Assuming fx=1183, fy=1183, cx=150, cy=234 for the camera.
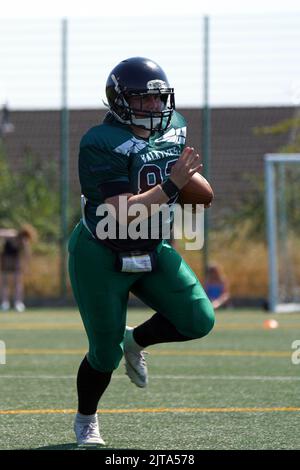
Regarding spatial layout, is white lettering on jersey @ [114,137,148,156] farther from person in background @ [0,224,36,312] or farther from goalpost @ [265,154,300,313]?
Answer: person in background @ [0,224,36,312]

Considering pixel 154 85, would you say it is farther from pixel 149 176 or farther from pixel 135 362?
pixel 135 362

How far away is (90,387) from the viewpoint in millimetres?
5355

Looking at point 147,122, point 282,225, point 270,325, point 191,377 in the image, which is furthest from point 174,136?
point 282,225

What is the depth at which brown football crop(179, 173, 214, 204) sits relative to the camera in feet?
18.0

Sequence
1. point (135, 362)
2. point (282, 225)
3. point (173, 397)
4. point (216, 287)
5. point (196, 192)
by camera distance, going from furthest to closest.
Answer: point (216, 287)
point (282, 225)
point (173, 397)
point (135, 362)
point (196, 192)

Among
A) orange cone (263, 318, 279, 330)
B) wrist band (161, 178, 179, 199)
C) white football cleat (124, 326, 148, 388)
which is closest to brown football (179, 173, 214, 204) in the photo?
wrist band (161, 178, 179, 199)

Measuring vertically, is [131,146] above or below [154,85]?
below

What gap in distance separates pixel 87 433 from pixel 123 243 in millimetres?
863

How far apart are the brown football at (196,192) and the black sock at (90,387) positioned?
894 millimetres

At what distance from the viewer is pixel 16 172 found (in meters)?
21.8

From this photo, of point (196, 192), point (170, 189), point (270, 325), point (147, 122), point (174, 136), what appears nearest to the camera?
point (170, 189)

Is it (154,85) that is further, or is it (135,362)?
(135,362)

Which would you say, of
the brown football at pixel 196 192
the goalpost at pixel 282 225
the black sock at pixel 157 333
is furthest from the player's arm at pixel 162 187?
the goalpost at pixel 282 225

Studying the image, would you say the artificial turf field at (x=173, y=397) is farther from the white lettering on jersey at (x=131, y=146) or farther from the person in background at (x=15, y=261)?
the person in background at (x=15, y=261)
